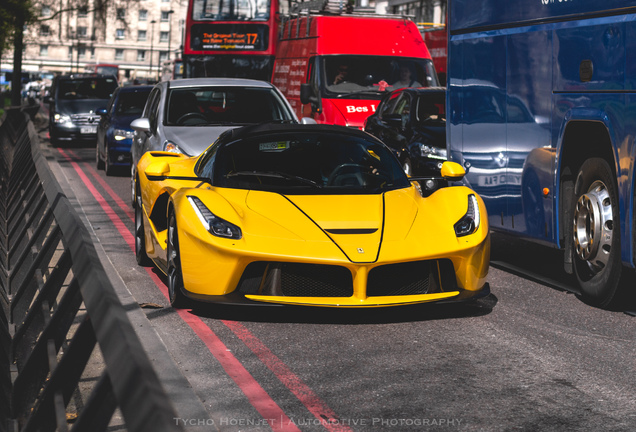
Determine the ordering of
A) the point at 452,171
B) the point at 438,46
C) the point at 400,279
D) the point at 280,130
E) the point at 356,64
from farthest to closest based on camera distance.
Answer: the point at 438,46 → the point at 356,64 → the point at 280,130 → the point at 452,171 → the point at 400,279

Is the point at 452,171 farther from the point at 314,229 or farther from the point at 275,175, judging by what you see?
the point at 314,229

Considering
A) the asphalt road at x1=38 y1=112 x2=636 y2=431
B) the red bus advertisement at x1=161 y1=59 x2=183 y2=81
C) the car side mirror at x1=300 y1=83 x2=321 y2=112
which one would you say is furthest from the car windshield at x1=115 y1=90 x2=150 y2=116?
the red bus advertisement at x1=161 y1=59 x2=183 y2=81

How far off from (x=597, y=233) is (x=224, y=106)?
5.74 meters

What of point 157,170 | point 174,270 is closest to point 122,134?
point 157,170

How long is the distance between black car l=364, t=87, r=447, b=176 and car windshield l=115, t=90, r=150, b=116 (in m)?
5.42

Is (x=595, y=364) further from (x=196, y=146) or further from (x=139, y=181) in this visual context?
(x=196, y=146)

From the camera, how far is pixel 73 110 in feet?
83.9

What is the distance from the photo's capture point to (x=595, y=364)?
19.9 ft

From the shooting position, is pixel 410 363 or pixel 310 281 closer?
pixel 410 363

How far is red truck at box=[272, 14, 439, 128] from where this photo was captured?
58.5ft

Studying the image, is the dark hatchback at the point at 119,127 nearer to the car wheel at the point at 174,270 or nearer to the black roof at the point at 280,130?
the black roof at the point at 280,130

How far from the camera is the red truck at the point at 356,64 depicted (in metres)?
17.8

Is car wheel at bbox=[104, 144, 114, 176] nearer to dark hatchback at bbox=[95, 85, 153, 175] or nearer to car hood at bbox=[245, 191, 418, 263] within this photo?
dark hatchback at bbox=[95, 85, 153, 175]

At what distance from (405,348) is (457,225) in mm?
1184
